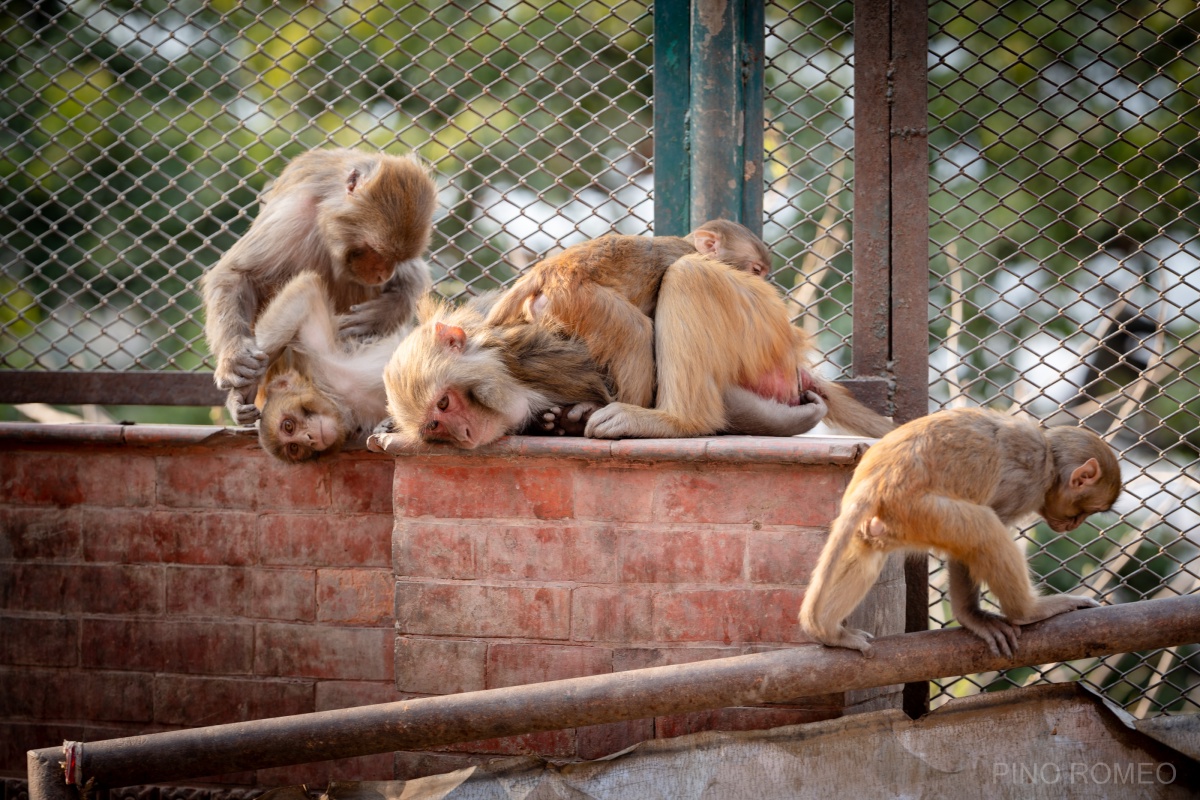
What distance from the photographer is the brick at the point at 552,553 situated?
3.28 m

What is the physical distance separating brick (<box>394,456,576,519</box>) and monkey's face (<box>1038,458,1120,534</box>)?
4.79ft

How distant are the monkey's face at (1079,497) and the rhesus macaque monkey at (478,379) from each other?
1476mm

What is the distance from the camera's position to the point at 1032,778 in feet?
9.41

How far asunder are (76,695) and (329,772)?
3.63ft

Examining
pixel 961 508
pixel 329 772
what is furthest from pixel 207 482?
pixel 961 508

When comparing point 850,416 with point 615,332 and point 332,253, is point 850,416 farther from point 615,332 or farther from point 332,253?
point 332,253

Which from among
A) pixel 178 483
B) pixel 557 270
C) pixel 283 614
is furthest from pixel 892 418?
pixel 178 483

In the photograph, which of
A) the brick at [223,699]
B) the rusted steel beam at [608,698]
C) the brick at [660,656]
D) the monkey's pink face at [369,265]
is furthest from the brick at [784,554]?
the monkey's pink face at [369,265]

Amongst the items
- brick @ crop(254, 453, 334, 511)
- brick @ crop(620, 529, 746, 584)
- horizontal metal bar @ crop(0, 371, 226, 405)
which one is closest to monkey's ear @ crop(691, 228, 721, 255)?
brick @ crop(620, 529, 746, 584)

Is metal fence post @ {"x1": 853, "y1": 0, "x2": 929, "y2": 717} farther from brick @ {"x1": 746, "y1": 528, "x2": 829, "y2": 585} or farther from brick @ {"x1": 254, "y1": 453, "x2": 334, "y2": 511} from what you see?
brick @ {"x1": 254, "y1": 453, "x2": 334, "y2": 511}

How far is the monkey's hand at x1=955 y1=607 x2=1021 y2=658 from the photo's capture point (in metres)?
2.66

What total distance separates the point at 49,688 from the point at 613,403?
2.57 m

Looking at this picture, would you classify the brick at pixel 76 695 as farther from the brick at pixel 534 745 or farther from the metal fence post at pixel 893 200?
the metal fence post at pixel 893 200

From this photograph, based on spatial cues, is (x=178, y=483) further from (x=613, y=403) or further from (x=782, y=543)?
(x=782, y=543)
